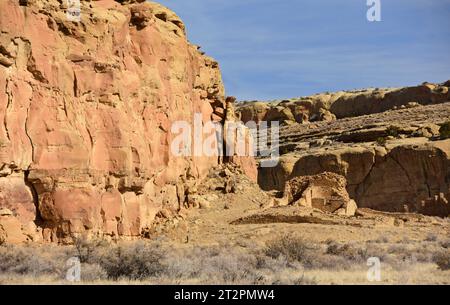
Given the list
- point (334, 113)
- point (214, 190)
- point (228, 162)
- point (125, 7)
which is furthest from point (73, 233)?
point (334, 113)

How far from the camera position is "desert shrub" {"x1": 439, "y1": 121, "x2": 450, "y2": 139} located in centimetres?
5933

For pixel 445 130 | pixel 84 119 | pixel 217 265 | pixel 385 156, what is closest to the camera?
pixel 217 265

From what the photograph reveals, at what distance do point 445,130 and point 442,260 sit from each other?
44136 millimetres

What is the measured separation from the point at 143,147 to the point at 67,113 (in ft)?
15.8

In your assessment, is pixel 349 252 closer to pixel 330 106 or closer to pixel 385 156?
pixel 385 156

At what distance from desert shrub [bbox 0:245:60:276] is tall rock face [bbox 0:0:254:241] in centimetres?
260

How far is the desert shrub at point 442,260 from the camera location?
19.1 meters

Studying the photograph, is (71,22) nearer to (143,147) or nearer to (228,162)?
(143,147)

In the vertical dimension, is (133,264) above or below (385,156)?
below

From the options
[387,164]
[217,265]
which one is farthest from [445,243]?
[387,164]

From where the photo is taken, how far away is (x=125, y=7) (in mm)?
31125

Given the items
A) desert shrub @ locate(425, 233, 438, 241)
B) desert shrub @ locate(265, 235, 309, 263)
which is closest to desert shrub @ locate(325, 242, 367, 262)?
desert shrub @ locate(265, 235, 309, 263)

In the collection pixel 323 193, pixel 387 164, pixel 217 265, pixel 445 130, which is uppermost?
pixel 445 130

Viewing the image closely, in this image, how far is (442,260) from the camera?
2000cm
